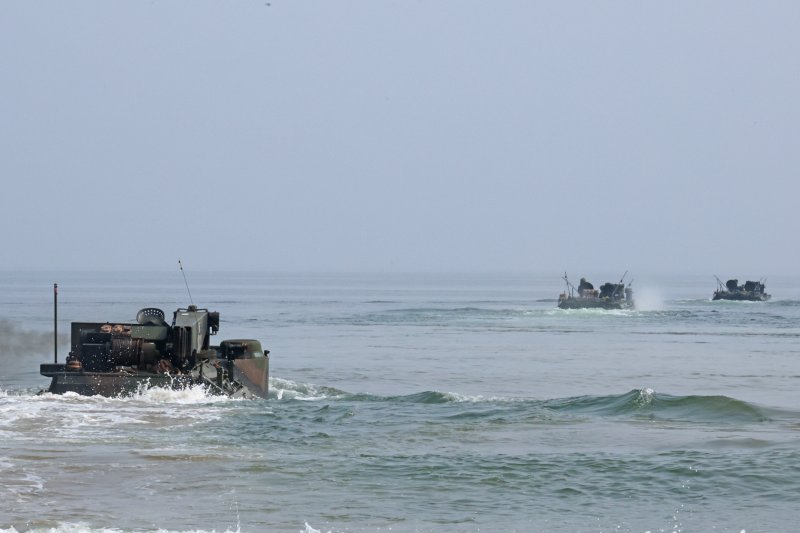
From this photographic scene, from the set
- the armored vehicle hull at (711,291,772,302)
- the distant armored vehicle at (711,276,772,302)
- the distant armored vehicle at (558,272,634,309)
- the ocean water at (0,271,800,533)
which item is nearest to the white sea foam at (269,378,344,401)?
the ocean water at (0,271,800,533)

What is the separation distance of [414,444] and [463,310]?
273 feet

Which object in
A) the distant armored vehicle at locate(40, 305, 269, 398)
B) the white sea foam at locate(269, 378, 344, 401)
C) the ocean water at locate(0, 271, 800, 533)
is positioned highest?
the distant armored vehicle at locate(40, 305, 269, 398)

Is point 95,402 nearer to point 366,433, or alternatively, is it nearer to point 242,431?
point 242,431

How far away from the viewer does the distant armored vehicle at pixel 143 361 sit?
1129 inches

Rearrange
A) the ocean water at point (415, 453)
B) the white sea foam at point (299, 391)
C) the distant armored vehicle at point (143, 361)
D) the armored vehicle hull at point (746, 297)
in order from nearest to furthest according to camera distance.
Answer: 1. the ocean water at point (415, 453)
2. the distant armored vehicle at point (143, 361)
3. the white sea foam at point (299, 391)
4. the armored vehicle hull at point (746, 297)

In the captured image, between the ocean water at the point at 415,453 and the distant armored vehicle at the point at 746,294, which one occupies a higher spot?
the distant armored vehicle at the point at 746,294

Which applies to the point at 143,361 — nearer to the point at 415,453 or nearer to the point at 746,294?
the point at 415,453

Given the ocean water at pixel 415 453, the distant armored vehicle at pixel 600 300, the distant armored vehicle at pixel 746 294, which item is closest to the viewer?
the ocean water at pixel 415 453

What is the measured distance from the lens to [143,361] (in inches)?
1168

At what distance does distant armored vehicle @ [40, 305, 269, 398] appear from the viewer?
1129 inches

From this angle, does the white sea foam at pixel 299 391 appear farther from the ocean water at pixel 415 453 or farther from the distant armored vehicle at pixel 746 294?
the distant armored vehicle at pixel 746 294

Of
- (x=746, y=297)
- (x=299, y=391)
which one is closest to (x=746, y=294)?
(x=746, y=297)

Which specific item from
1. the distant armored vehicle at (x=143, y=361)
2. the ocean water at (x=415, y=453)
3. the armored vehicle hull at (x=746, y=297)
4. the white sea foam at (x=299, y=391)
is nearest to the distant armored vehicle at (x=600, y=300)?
the armored vehicle hull at (x=746, y=297)

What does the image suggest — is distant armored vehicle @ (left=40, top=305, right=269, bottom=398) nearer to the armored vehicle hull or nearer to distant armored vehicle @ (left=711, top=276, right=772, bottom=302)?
distant armored vehicle @ (left=711, top=276, right=772, bottom=302)
